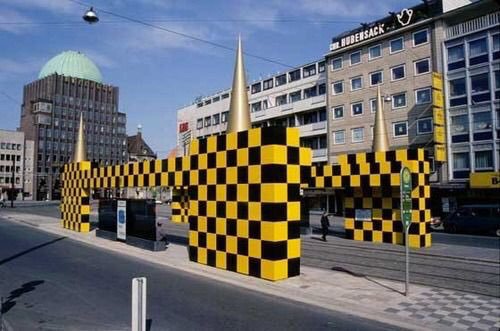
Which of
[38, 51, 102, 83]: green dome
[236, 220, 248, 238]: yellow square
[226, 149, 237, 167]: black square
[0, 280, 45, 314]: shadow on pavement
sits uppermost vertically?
[38, 51, 102, 83]: green dome

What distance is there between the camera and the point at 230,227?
13305 millimetres

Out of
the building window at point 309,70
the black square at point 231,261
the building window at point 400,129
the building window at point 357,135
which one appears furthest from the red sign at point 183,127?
the black square at point 231,261

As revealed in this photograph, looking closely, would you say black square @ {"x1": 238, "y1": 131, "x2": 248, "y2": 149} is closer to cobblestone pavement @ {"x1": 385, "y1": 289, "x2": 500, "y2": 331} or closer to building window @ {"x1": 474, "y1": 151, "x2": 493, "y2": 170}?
cobblestone pavement @ {"x1": 385, "y1": 289, "x2": 500, "y2": 331}

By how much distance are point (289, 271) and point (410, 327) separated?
4649mm

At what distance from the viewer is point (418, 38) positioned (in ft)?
132

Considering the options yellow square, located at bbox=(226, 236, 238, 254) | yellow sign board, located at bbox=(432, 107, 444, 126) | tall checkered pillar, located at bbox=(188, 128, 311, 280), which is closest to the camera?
tall checkered pillar, located at bbox=(188, 128, 311, 280)

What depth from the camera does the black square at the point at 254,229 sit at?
40.2ft

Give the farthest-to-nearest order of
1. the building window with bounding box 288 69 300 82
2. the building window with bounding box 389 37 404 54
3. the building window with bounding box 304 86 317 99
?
the building window with bounding box 288 69 300 82 → the building window with bounding box 304 86 317 99 → the building window with bounding box 389 37 404 54

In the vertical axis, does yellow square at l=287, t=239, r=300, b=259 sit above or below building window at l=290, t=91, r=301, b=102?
below

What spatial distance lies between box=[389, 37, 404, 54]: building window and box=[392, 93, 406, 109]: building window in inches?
169

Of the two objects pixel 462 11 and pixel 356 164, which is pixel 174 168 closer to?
pixel 356 164

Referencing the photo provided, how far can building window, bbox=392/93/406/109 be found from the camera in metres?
41.3

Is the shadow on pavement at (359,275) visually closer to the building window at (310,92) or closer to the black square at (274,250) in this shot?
the black square at (274,250)

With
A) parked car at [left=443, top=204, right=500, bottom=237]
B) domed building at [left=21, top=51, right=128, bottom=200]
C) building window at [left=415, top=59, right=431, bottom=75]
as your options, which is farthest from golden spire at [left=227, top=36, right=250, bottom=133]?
domed building at [left=21, top=51, right=128, bottom=200]
